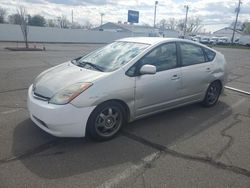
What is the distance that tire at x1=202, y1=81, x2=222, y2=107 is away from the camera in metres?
5.55

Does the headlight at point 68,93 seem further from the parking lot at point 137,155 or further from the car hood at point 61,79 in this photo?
the parking lot at point 137,155

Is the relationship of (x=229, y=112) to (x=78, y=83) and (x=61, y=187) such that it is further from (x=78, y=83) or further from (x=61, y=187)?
(x=61, y=187)

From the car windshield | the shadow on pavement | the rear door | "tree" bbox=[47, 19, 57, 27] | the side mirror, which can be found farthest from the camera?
"tree" bbox=[47, 19, 57, 27]

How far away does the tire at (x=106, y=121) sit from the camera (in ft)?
11.7

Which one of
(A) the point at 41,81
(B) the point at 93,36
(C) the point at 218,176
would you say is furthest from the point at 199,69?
(B) the point at 93,36

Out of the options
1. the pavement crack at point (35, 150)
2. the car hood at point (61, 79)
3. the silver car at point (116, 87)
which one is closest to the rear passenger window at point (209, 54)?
the silver car at point (116, 87)

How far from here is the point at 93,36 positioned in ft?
146

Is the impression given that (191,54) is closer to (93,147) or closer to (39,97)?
(93,147)

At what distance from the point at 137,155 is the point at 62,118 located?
1.18 metres

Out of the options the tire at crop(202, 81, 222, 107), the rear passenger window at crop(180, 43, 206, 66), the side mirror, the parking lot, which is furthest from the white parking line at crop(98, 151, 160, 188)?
the tire at crop(202, 81, 222, 107)

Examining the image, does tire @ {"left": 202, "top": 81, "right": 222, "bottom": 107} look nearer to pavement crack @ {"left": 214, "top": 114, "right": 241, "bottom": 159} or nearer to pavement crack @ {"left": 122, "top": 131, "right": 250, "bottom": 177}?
pavement crack @ {"left": 214, "top": 114, "right": 241, "bottom": 159}

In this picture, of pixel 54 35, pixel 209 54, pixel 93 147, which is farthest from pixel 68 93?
pixel 54 35

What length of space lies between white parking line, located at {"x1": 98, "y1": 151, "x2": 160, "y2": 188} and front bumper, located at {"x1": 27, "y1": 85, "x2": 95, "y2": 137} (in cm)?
88

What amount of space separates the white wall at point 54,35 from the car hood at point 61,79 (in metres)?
34.9
